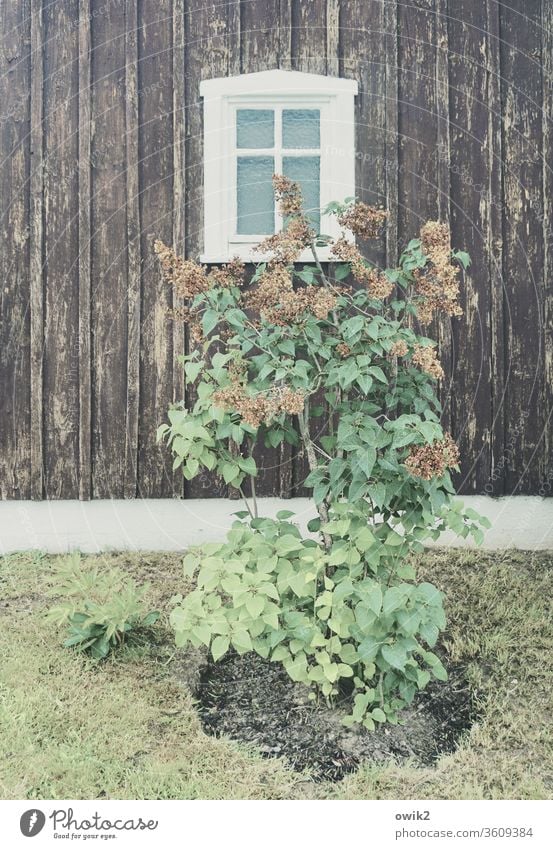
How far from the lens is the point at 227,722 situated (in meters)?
2.85

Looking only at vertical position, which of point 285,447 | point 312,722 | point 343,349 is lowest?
point 312,722

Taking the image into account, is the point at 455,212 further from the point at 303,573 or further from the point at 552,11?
the point at 303,573

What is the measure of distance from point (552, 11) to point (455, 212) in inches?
50.6

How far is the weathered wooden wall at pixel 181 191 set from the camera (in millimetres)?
4270

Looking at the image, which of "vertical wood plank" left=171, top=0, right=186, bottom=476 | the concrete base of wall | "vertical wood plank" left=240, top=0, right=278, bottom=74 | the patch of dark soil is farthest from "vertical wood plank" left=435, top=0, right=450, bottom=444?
the patch of dark soil

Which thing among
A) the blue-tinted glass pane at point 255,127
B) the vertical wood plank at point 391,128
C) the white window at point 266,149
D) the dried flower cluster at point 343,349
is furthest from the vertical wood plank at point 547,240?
the dried flower cluster at point 343,349

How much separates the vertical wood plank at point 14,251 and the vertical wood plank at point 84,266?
0.31m

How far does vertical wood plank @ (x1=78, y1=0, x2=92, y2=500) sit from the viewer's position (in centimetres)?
431

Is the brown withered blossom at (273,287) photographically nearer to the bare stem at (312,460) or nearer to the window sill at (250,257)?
the bare stem at (312,460)

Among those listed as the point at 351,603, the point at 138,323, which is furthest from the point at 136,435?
the point at 351,603

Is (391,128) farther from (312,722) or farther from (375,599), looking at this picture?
(312,722)

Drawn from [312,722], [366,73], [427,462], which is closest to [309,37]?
[366,73]

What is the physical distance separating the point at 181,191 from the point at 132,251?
1.45 feet

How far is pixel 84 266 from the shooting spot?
4.37 m
